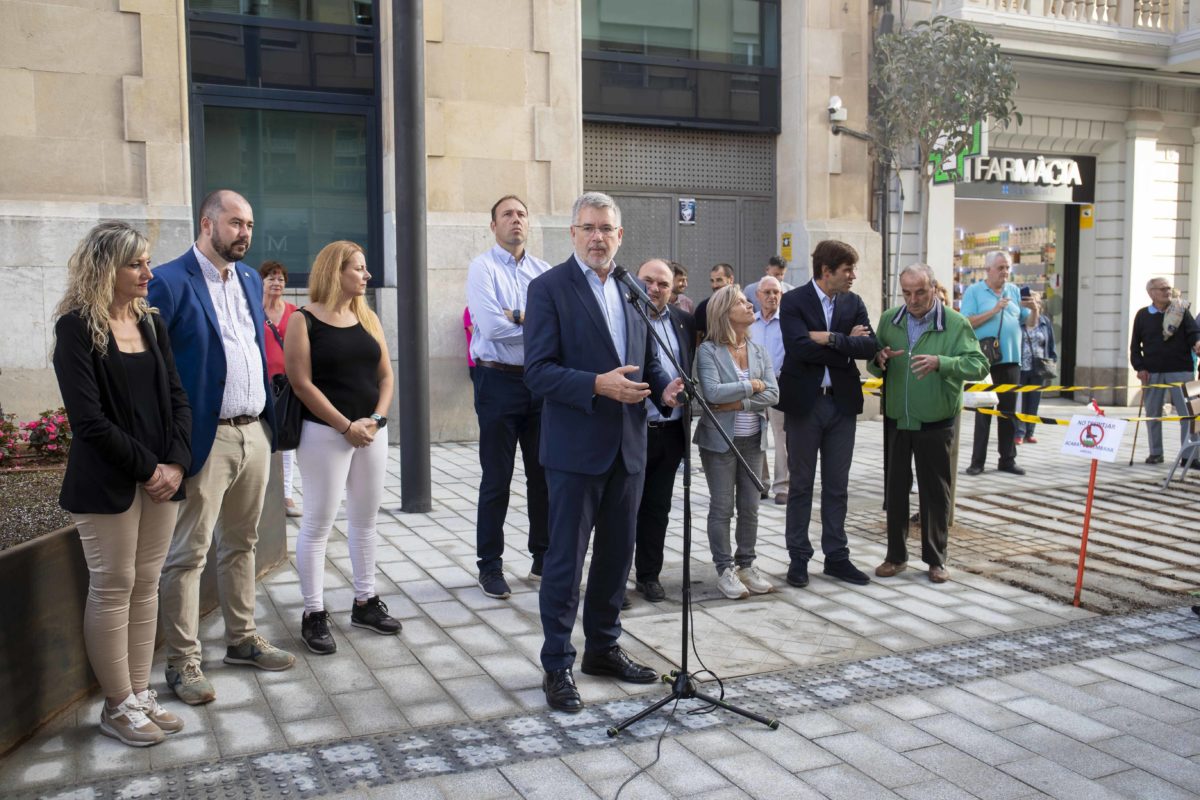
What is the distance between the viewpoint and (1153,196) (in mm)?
18156

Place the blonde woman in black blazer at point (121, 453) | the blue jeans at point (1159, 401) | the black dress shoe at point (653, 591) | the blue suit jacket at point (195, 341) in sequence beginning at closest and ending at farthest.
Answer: the blonde woman in black blazer at point (121, 453)
the blue suit jacket at point (195, 341)
the black dress shoe at point (653, 591)
the blue jeans at point (1159, 401)

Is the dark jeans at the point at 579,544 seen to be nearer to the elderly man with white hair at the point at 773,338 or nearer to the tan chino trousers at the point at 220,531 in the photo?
the tan chino trousers at the point at 220,531

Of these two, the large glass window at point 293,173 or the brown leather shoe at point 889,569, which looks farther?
the large glass window at point 293,173

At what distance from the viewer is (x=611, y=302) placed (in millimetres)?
4707

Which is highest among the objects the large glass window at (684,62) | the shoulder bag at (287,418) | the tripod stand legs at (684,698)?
the large glass window at (684,62)

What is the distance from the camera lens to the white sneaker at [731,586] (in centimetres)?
620

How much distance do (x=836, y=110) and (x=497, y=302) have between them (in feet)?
31.8

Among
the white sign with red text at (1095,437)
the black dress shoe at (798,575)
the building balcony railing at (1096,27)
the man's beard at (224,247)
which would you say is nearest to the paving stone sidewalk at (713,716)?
the black dress shoe at (798,575)

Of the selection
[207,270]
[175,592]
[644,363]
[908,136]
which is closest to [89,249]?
[207,270]

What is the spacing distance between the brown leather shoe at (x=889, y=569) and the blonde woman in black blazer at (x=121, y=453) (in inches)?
163

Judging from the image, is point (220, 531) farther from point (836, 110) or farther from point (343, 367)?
point (836, 110)

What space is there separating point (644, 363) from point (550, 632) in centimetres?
122

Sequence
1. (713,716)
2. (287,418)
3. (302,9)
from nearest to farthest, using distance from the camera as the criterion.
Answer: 1. (713,716)
2. (287,418)
3. (302,9)

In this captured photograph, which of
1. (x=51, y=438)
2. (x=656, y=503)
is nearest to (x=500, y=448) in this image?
(x=656, y=503)
